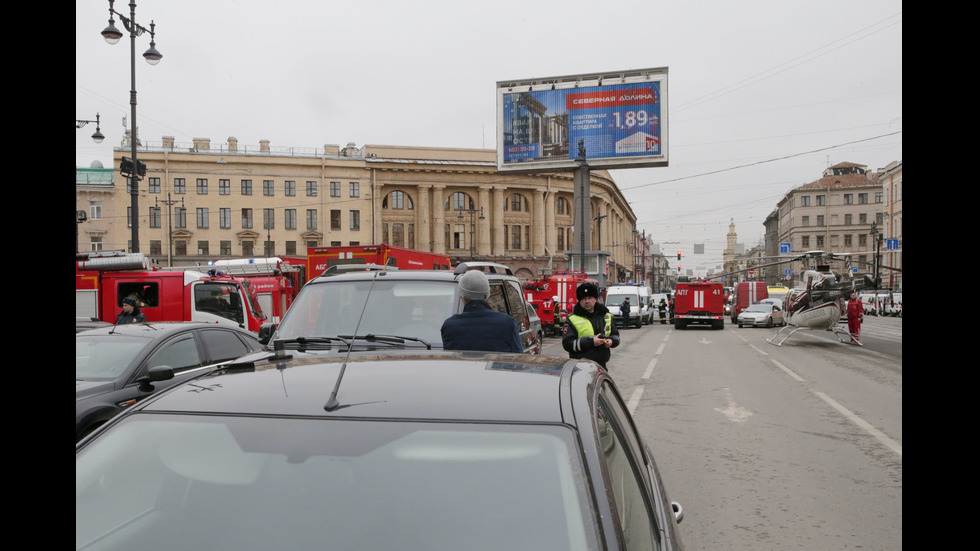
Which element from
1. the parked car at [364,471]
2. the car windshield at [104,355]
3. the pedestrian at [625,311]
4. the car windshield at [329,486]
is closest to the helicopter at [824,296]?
the pedestrian at [625,311]

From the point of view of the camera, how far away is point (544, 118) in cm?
3875

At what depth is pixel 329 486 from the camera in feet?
6.44

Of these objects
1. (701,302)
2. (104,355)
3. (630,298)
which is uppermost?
(104,355)

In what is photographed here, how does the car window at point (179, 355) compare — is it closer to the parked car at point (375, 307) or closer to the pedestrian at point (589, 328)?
the parked car at point (375, 307)

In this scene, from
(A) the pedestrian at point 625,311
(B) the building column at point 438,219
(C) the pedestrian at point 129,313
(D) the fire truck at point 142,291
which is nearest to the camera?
(C) the pedestrian at point 129,313

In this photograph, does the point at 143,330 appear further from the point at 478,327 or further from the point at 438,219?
the point at 438,219

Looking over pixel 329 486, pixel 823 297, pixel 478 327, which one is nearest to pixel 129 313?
pixel 478 327

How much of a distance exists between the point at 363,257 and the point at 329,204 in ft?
179

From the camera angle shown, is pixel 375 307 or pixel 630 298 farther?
pixel 630 298

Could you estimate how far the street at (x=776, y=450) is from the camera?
503 centimetres

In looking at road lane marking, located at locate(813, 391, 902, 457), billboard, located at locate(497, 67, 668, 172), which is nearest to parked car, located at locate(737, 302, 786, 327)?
billboard, located at locate(497, 67, 668, 172)

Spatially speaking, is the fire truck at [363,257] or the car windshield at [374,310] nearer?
the car windshield at [374,310]

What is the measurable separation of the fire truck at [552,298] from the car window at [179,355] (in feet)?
52.7
